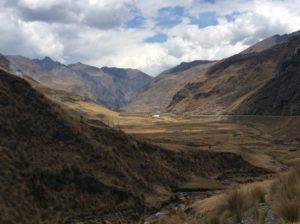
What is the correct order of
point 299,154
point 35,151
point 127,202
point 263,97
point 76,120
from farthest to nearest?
point 263,97 < point 299,154 < point 76,120 < point 35,151 < point 127,202

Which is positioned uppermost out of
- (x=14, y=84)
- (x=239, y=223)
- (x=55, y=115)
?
(x=14, y=84)

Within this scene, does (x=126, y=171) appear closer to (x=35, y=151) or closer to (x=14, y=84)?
(x=35, y=151)

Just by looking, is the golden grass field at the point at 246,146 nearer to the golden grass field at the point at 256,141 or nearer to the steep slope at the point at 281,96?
the golden grass field at the point at 256,141

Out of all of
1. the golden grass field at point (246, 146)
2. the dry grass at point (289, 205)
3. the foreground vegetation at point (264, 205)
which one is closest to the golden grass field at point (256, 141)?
the golden grass field at point (246, 146)

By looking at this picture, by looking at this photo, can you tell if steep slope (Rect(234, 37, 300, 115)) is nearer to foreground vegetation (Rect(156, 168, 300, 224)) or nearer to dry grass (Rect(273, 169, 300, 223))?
foreground vegetation (Rect(156, 168, 300, 224))

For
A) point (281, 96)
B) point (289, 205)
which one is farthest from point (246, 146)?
point (289, 205)

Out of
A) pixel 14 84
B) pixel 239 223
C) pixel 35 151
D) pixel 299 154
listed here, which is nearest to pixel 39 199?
pixel 35 151

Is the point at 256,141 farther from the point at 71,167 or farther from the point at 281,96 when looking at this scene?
the point at 71,167

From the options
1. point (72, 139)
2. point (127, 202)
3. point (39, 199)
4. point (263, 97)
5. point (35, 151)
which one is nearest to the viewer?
point (39, 199)
